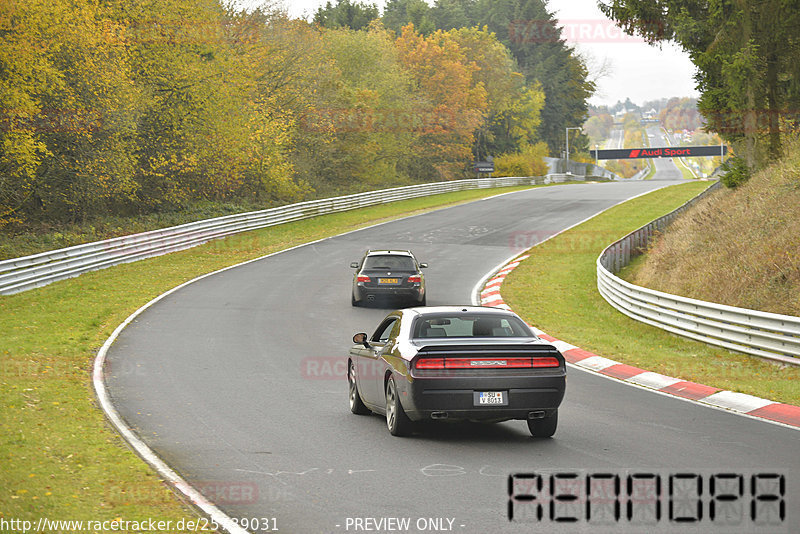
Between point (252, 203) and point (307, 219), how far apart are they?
15.4ft

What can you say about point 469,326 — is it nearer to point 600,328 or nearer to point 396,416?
point 396,416

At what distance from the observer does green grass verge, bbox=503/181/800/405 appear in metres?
14.5

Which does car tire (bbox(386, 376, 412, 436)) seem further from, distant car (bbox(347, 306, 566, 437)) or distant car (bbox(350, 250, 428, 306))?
distant car (bbox(350, 250, 428, 306))

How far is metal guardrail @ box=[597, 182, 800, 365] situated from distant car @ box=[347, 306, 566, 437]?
6704 mm

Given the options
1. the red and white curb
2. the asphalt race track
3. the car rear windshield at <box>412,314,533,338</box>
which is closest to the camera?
the asphalt race track

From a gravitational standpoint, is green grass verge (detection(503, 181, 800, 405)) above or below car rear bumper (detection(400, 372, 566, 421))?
below

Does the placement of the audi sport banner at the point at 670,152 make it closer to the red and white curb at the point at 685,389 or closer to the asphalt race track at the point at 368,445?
the red and white curb at the point at 685,389

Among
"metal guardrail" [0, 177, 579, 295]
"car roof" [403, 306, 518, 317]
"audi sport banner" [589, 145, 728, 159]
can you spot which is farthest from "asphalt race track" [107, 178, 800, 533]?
"audi sport banner" [589, 145, 728, 159]

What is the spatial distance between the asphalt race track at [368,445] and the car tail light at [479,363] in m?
0.86

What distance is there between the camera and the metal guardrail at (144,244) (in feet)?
87.9

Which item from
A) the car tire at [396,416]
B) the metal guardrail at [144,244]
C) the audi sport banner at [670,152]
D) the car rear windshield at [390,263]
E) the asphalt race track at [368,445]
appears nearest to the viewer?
the asphalt race track at [368,445]

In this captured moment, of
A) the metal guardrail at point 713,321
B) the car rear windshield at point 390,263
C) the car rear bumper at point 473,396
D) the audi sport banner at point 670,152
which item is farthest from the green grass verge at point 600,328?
the audi sport banner at point 670,152

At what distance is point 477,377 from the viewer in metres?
9.71

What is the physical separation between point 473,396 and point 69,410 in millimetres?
5494
